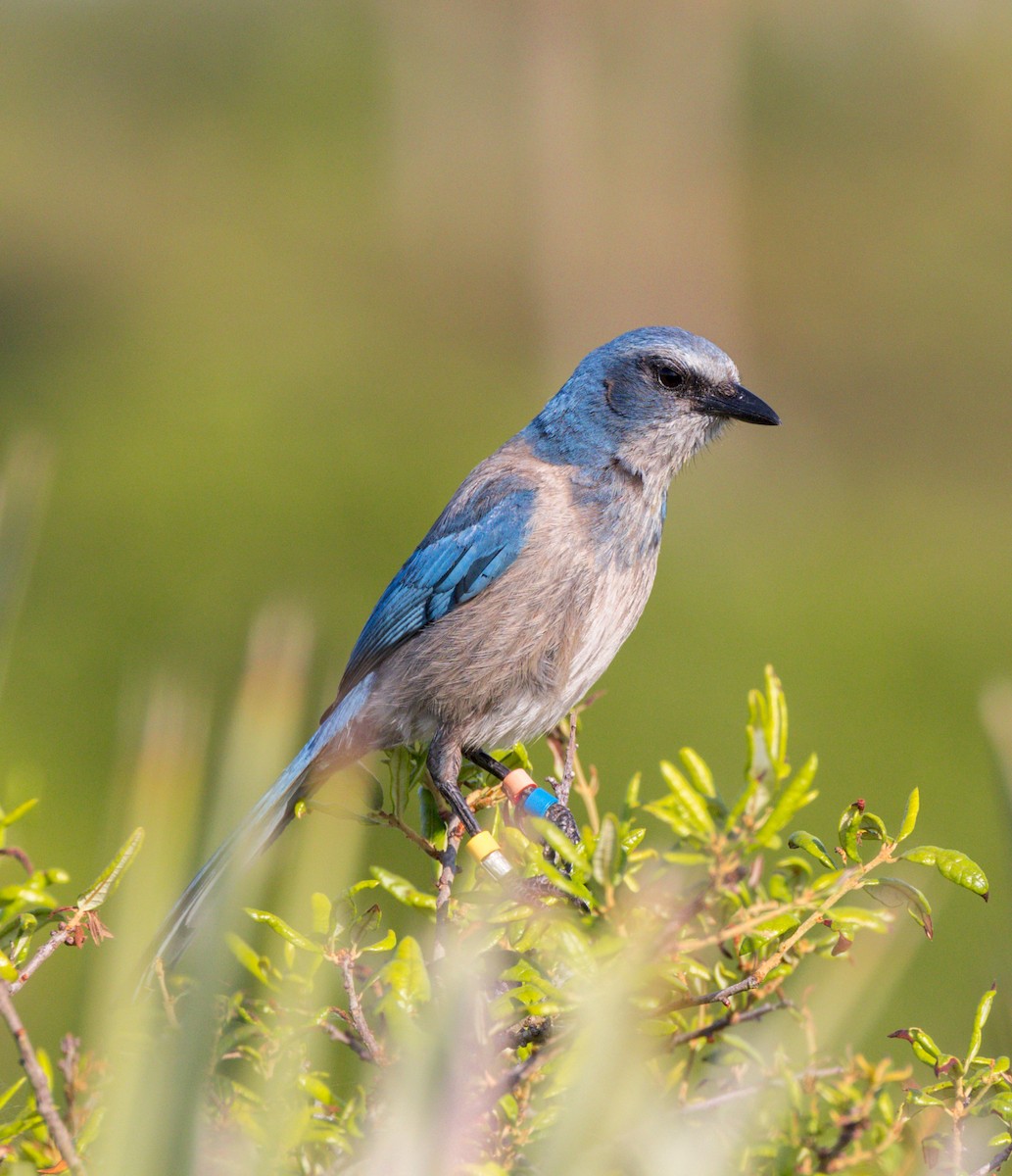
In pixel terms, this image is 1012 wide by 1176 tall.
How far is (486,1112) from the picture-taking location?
53.8 inches

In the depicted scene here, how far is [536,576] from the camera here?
10.3ft

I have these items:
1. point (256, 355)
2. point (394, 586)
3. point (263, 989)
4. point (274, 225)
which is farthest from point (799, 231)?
point (263, 989)

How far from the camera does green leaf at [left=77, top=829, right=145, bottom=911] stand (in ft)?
4.60

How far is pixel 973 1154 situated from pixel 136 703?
45.1 inches

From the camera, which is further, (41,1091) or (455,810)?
(455,810)

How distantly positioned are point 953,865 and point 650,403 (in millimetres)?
2057

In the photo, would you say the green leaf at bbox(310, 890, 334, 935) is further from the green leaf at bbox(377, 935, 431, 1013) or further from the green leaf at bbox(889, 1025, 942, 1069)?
the green leaf at bbox(889, 1025, 942, 1069)

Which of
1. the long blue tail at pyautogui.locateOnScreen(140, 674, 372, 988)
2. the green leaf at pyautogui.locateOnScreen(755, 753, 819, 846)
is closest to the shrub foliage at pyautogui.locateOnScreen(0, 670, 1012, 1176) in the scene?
the green leaf at pyautogui.locateOnScreen(755, 753, 819, 846)

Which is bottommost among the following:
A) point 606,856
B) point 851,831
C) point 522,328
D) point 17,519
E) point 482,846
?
point 522,328

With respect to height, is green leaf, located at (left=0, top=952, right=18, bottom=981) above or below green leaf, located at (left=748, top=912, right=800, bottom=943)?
above

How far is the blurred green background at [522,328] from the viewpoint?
8305 millimetres

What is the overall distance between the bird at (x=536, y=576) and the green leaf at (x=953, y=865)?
5.04 ft

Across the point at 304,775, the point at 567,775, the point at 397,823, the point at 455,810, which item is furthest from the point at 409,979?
the point at 304,775

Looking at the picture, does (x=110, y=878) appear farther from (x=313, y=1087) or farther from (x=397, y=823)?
(x=397, y=823)
